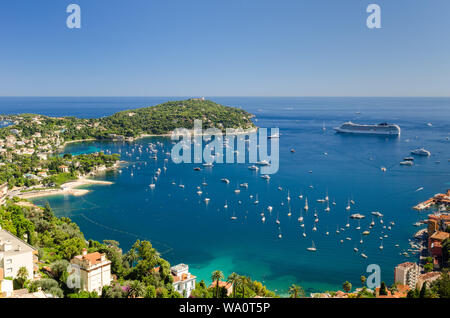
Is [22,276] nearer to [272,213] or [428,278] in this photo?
[428,278]

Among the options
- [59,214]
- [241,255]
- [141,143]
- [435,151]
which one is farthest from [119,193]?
[435,151]

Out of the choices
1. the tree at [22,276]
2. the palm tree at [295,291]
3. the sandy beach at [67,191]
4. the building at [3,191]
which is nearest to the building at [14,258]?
the tree at [22,276]

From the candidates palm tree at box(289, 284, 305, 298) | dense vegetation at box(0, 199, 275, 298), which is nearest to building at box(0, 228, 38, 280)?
dense vegetation at box(0, 199, 275, 298)

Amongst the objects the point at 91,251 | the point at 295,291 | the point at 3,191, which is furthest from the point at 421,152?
the point at 3,191

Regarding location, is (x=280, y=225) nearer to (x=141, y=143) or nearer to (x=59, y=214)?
(x=59, y=214)

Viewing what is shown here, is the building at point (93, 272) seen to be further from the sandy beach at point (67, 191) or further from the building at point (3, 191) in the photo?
the sandy beach at point (67, 191)
